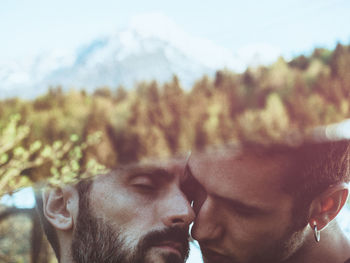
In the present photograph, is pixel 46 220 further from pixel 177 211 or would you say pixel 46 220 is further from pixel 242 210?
pixel 242 210

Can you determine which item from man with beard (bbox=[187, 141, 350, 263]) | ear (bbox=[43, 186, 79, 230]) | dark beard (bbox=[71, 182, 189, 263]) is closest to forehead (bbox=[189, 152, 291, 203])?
man with beard (bbox=[187, 141, 350, 263])

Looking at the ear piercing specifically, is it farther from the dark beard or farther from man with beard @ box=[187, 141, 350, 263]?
the dark beard

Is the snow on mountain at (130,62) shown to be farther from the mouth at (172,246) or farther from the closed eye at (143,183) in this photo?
the mouth at (172,246)

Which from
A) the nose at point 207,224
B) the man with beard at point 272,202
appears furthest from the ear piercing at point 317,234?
the nose at point 207,224

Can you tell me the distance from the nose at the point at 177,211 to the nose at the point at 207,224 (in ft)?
0.05

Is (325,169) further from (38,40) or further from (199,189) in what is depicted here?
(38,40)

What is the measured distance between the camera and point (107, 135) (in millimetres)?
740

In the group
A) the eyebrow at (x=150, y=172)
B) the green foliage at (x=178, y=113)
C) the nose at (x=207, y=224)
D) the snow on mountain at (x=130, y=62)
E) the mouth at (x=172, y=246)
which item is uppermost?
the snow on mountain at (x=130, y=62)

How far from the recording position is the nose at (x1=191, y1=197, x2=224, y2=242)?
76 cm

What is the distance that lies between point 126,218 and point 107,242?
2.2 inches

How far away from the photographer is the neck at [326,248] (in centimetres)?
75

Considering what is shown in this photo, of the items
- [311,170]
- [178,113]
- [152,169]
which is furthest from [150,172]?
[311,170]

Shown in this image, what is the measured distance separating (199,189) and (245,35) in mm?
295

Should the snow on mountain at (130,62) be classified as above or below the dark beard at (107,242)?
above
